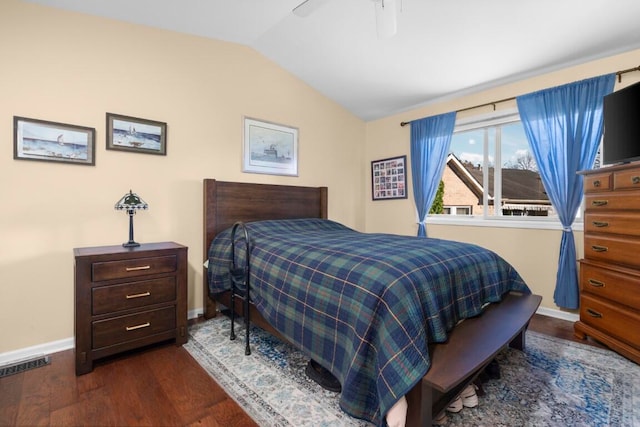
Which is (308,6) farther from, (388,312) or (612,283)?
(612,283)

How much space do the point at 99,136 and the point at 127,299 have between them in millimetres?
1327

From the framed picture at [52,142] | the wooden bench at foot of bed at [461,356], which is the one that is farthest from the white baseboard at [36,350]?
the wooden bench at foot of bed at [461,356]

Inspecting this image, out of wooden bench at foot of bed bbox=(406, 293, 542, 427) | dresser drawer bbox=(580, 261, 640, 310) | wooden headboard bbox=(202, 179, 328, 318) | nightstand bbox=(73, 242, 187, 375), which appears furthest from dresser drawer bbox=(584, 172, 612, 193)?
nightstand bbox=(73, 242, 187, 375)

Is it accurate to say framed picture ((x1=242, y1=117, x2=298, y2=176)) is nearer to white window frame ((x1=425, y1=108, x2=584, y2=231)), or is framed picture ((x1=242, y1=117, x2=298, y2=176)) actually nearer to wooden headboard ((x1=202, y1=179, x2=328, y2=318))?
wooden headboard ((x1=202, y1=179, x2=328, y2=318))

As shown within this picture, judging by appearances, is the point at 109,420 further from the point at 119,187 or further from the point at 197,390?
the point at 119,187

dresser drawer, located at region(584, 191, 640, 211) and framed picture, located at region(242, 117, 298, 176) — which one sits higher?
framed picture, located at region(242, 117, 298, 176)

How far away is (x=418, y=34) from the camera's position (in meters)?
2.69

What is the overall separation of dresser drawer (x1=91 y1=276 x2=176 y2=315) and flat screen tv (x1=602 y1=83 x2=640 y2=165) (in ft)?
11.6

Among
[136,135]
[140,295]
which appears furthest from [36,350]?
[136,135]

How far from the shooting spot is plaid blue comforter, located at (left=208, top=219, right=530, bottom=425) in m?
1.28

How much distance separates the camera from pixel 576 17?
225cm

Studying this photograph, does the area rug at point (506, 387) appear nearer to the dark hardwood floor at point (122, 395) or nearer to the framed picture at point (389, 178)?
the dark hardwood floor at point (122, 395)

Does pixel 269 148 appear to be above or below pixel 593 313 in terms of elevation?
above

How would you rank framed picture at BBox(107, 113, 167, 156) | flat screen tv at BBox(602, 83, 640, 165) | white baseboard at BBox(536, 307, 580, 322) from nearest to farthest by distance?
flat screen tv at BBox(602, 83, 640, 165), framed picture at BBox(107, 113, 167, 156), white baseboard at BBox(536, 307, 580, 322)
